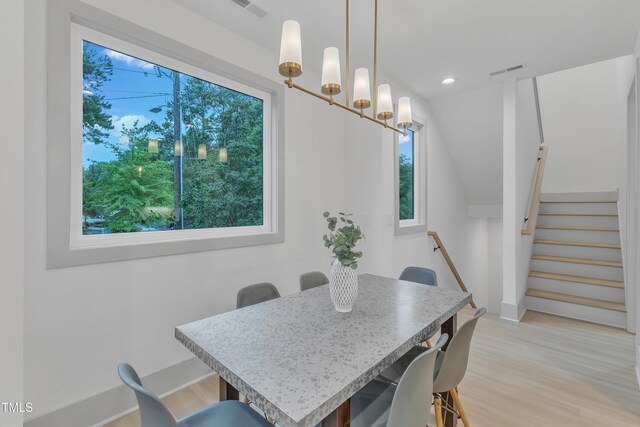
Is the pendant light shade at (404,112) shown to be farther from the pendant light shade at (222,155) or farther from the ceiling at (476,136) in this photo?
the ceiling at (476,136)

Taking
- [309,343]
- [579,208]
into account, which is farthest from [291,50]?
[579,208]

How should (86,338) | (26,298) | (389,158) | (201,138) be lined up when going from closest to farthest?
(26,298)
(86,338)
(201,138)
(389,158)

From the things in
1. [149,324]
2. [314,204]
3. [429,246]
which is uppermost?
[314,204]

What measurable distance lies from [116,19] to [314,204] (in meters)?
2.00

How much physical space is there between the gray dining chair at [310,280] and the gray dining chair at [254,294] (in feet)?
0.95

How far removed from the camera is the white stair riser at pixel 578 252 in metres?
3.50

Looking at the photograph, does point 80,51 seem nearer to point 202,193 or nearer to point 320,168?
point 202,193

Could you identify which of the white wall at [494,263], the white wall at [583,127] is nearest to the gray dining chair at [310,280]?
the white wall at [494,263]

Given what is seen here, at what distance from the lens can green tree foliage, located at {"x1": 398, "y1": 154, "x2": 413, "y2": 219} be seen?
146 inches

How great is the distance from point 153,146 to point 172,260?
799 mm

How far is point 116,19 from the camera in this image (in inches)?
68.7

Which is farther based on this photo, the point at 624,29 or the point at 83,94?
the point at 624,29

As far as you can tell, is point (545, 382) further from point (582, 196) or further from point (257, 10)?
point (582, 196)

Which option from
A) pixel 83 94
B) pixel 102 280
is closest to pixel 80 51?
pixel 83 94
